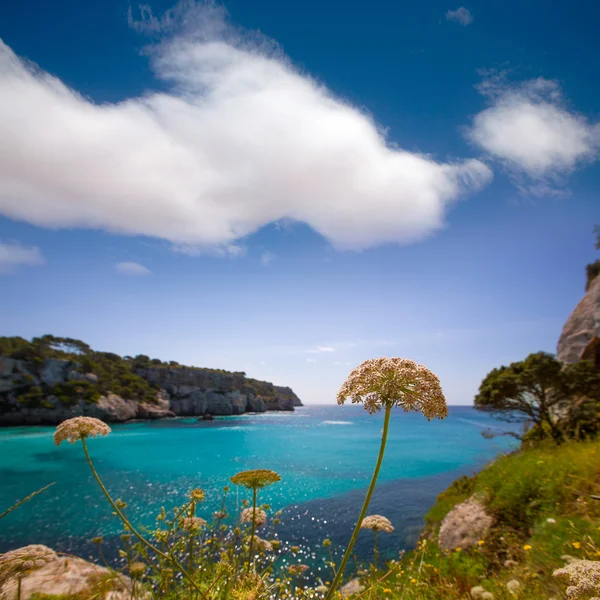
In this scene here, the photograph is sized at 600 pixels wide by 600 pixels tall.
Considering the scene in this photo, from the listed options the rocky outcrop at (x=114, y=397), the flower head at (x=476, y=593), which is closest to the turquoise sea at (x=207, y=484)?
the flower head at (x=476, y=593)

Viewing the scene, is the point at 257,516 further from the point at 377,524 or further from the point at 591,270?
the point at 591,270

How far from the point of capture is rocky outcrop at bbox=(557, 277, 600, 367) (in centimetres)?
2103

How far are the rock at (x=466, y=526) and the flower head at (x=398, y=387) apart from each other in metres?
9.24

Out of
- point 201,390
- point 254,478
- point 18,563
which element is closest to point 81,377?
point 201,390

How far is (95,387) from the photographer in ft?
269

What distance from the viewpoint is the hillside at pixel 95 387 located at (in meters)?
71.1

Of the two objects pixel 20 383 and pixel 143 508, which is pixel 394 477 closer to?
pixel 143 508

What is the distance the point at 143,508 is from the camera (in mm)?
21109

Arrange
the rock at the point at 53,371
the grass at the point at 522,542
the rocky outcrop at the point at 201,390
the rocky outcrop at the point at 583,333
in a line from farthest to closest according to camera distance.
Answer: the rocky outcrop at the point at 201,390 → the rock at the point at 53,371 → the rocky outcrop at the point at 583,333 → the grass at the point at 522,542

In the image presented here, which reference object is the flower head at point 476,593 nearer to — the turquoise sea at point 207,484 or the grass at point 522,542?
the grass at point 522,542

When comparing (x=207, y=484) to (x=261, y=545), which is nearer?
(x=261, y=545)

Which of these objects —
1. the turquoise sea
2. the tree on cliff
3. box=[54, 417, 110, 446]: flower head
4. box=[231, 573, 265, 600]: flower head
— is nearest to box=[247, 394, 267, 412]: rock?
the turquoise sea

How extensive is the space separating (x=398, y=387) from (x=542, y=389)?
1931 centimetres

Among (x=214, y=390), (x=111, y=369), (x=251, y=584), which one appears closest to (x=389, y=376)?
(x=251, y=584)
